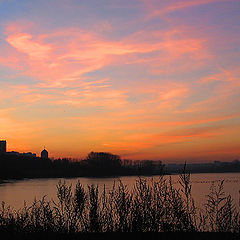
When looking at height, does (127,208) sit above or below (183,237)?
above

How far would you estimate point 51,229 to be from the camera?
31.8ft

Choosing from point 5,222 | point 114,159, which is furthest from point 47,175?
point 5,222

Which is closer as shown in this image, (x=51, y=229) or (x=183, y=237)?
(x=183, y=237)

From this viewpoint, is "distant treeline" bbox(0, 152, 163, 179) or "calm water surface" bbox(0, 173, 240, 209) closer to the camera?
"calm water surface" bbox(0, 173, 240, 209)

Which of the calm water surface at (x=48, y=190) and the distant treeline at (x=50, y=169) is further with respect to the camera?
the distant treeline at (x=50, y=169)

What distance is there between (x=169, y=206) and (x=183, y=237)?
3.13 feet

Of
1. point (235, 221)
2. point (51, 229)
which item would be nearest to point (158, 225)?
point (235, 221)

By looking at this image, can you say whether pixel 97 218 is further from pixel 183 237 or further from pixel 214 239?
pixel 214 239

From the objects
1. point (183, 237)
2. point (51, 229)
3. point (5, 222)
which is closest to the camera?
point (183, 237)

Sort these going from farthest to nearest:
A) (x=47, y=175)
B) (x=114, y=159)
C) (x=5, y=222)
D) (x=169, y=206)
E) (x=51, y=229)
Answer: (x=114, y=159) → (x=47, y=175) → (x=5, y=222) → (x=51, y=229) → (x=169, y=206)

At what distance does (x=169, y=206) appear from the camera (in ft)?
28.5

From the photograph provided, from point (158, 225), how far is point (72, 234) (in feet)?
7.91

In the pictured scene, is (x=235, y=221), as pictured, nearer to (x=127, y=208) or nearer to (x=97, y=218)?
(x=127, y=208)

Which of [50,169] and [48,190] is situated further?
[50,169]
